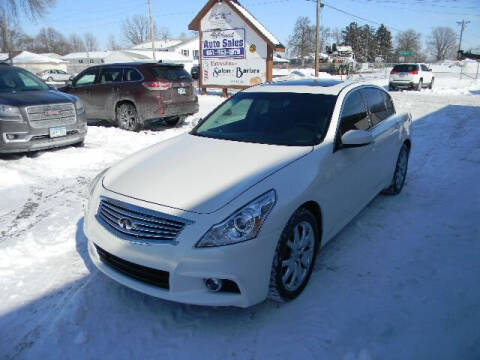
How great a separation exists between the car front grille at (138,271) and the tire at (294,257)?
29.5 inches

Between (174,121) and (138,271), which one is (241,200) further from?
(174,121)

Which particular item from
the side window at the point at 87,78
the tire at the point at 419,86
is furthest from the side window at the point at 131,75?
the tire at the point at 419,86

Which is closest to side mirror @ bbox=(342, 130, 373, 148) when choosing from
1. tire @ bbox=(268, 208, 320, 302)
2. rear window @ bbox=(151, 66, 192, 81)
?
tire @ bbox=(268, 208, 320, 302)

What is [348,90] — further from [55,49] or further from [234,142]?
[55,49]

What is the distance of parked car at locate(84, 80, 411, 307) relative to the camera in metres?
2.39

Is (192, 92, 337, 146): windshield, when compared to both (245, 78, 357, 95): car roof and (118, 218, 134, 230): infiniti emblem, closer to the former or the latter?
(245, 78, 357, 95): car roof

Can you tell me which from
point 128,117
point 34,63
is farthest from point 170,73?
point 34,63

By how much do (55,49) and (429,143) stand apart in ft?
429

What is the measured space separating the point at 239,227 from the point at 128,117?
7857 mm

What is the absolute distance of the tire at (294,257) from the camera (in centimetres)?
263

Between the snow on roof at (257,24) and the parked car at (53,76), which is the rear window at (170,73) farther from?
the parked car at (53,76)

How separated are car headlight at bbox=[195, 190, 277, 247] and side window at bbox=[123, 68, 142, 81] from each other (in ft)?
25.0

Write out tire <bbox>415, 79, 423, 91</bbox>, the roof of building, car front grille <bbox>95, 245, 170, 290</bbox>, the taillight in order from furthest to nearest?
tire <bbox>415, 79, 423, 91</bbox>
the roof of building
the taillight
car front grille <bbox>95, 245, 170, 290</bbox>

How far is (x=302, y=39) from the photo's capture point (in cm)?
8344
